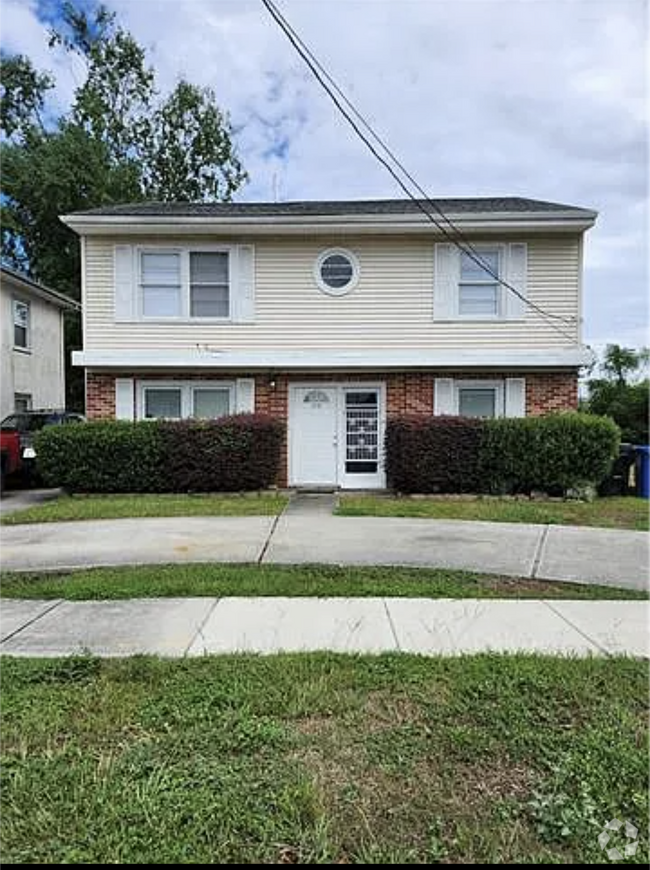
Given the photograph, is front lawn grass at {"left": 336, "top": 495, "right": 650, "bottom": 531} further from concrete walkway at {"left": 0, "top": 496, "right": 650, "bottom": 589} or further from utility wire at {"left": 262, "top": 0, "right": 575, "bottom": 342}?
utility wire at {"left": 262, "top": 0, "right": 575, "bottom": 342}

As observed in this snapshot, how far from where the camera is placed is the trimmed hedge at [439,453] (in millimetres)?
12414

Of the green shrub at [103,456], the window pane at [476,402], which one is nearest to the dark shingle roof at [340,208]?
the window pane at [476,402]

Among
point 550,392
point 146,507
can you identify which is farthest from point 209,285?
point 550,392

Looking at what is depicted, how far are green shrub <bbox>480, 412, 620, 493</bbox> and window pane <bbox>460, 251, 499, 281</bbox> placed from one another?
3251mm

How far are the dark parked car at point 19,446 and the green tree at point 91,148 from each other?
45.2ft

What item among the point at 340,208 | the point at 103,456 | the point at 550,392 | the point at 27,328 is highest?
the point at 340,208

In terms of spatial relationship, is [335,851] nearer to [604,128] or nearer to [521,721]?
[521,721]

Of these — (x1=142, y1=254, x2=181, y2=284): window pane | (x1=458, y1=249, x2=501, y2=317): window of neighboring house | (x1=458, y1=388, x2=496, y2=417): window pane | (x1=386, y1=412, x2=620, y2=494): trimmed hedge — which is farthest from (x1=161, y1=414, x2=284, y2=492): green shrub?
(x1=458, y1=249, x2=501, y2=317): window of neighboring house

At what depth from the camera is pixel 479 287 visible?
13.9 m

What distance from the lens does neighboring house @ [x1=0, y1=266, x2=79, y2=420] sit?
19094 millimetres

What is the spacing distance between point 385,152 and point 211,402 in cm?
628

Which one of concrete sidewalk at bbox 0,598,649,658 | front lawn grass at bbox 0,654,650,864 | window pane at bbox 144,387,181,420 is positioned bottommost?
concrete sidewalk at bbox 0,598,649,658

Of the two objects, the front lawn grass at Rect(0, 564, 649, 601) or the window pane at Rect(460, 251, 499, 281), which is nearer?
the front lawn grass at Rect(0, 564, 649, 601)

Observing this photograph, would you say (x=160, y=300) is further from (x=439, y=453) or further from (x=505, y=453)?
(x=505, y=453)
